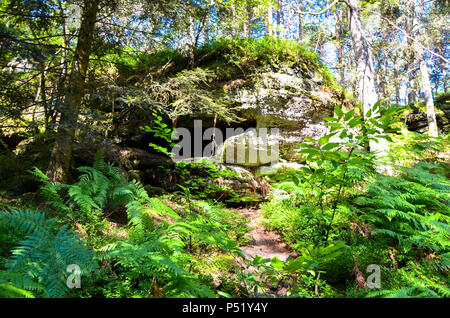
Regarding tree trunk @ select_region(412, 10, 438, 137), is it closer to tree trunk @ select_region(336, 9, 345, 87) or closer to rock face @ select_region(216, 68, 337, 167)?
tree trunk @ select_region(336, 9, 345, 87)

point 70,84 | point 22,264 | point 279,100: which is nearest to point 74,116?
point 70,84

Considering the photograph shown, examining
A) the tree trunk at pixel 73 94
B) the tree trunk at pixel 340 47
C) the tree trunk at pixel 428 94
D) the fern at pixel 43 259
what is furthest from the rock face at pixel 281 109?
the tree trunk at pixel 428 94

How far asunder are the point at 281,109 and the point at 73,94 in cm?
558

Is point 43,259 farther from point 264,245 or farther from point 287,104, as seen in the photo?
point 287,104

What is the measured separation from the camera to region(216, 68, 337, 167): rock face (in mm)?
7137

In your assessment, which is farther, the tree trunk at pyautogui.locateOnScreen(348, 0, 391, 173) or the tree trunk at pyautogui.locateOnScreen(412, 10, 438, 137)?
the tree trunk at pyautogui.locateOnScreen(412, 10, 438, 137)

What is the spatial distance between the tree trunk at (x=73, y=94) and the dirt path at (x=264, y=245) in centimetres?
359

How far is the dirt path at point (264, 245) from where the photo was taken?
12.5 feet

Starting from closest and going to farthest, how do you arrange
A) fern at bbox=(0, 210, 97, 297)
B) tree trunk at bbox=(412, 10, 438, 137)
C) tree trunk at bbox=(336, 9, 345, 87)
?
fern at bbox=(0, 210, 97, 297) < tree trunk at bbox=(336, 9, 345, 87) < tree trunk at bbox=(412, 10, 438, 137)

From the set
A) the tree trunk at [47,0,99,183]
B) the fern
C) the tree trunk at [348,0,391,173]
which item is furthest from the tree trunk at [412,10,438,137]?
the fern

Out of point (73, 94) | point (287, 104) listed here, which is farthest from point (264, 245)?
point (287, 104)

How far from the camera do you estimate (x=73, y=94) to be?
13.6 ft

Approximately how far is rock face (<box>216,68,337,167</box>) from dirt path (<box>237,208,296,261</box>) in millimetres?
2761

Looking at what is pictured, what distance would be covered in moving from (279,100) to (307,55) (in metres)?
2.12
